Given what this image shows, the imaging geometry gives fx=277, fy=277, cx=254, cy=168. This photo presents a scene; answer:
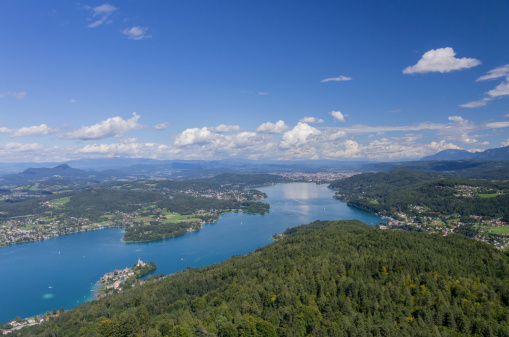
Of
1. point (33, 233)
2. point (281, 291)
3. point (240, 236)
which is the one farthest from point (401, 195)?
point (33, 233)

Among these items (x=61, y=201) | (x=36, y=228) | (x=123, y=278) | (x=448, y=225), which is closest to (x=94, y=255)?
(x=123, y=278)

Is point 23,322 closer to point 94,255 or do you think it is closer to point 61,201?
point 94,255

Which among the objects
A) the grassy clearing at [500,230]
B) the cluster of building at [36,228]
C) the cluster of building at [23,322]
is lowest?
the cluster of building at [23,322]

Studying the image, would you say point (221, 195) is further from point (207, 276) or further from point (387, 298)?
point (387, 298)

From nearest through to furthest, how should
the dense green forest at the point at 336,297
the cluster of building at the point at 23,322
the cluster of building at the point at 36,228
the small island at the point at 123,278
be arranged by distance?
the dense green forest at the point at 336,297
the cluster of building at the point at 23,322
the small island at the point at 123,278
the cluster of building at the point at 36,228

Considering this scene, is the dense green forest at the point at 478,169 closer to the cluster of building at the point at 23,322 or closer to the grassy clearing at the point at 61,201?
the cluster of building at the point at 23,322

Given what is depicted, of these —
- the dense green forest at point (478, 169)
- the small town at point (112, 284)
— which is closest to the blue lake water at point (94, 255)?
the small town at point (112, 284)

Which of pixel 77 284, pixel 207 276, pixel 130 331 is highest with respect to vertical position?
pixel 130 331
